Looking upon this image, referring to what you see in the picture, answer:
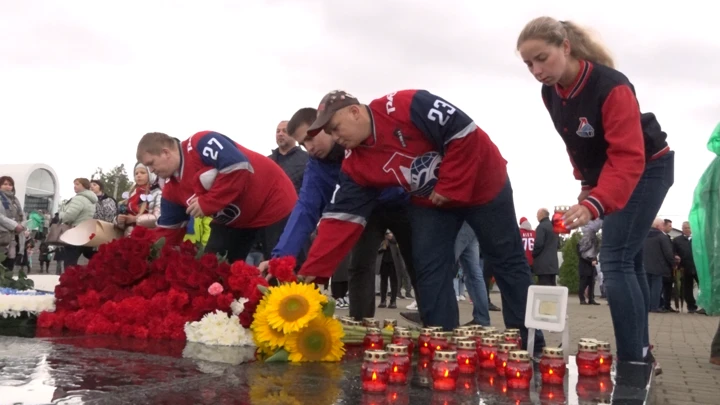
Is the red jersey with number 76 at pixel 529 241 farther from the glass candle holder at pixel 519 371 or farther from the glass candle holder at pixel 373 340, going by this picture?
the glass candle holder at pixel 519 371

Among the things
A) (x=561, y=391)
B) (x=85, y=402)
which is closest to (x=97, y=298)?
(x=85, y=402)

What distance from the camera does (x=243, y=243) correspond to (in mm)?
6133

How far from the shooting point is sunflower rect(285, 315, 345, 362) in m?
3.80

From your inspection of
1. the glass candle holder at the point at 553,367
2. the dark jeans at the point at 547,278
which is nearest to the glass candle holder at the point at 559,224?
the glass candle holder at the point at 553,367

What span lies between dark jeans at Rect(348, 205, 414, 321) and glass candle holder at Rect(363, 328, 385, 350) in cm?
119

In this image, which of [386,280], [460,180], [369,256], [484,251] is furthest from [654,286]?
[460,180]

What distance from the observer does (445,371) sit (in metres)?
3.14

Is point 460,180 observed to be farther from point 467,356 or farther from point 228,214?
point 228,214

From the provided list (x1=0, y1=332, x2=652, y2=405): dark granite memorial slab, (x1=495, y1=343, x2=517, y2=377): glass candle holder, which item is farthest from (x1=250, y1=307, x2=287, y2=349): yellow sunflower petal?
(x1=495, y1=343, x2=517, y2=377): glass candle holder

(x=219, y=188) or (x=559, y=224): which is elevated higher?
(x=219, y=188)

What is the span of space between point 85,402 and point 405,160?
2386 millimetres

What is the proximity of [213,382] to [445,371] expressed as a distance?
87cm

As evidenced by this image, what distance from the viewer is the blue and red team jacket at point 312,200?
511 centimetres

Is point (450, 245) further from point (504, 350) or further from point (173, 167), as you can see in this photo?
point (173, 167)
